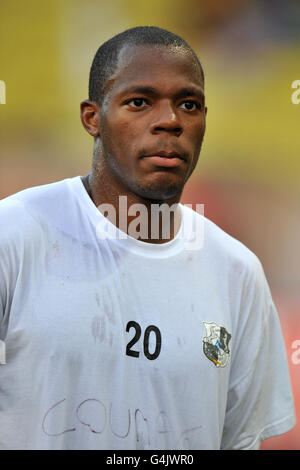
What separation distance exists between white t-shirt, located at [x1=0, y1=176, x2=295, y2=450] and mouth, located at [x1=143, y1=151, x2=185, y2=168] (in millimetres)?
228

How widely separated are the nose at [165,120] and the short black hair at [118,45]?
0.62 ft

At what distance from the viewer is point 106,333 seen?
1.66 meters

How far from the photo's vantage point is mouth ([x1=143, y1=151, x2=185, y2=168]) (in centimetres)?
170

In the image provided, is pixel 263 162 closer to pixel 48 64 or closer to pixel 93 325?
pixel 48 64

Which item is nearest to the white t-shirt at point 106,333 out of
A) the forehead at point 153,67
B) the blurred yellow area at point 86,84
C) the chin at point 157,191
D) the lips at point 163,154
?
the chin at point 157,191

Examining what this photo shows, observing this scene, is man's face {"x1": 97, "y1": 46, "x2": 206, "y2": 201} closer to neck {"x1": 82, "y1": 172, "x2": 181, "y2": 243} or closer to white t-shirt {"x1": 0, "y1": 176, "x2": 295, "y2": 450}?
neck {"x1": 82, "y1": 172, "x2": 181, "y2": 243}

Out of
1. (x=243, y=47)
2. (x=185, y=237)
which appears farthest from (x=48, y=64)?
(x=185, y=237)

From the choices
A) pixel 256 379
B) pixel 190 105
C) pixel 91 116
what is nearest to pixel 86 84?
pixel 91 116

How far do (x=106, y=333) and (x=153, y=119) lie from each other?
59 centimetres

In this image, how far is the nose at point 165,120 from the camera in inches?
66.0

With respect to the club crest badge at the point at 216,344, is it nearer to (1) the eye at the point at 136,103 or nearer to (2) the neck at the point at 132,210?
(2) the neck at the point at 132,210

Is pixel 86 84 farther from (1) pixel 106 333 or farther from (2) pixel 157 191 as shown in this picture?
(1) pixel 106 333
